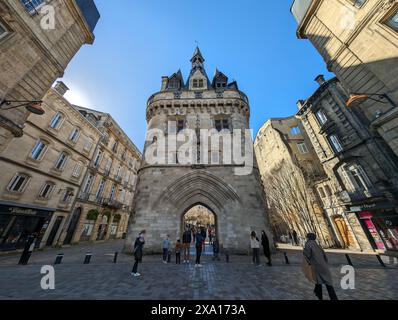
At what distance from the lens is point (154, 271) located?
6609 mm

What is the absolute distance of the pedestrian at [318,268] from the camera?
139 inches

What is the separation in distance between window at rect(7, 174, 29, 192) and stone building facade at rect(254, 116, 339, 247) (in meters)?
21.4

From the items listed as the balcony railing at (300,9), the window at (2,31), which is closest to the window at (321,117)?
the balcony railing at (300,9)

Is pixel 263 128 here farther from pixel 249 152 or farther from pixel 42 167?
pixel 42 167

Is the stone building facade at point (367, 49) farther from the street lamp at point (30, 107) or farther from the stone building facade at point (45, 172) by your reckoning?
the stone building facade at point (45, 172)

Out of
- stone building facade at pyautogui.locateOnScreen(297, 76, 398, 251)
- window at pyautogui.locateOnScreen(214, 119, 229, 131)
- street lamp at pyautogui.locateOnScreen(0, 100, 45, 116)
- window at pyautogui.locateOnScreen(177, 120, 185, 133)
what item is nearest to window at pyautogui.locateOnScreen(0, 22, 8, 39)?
street lamp at pyautogui.locateOnScreen(0, 100, 45, 116)

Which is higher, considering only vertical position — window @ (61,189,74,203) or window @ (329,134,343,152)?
window @ (329,134,343,152)

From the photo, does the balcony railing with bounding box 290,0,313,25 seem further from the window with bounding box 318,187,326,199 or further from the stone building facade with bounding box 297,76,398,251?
the window with bounding box 318,187,326,199

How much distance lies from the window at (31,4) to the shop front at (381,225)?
24288 mm

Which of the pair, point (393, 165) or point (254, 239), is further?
point (393, 165)


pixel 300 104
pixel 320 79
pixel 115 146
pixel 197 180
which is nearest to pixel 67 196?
pixel 115 146

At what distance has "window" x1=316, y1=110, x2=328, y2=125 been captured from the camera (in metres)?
16.6
